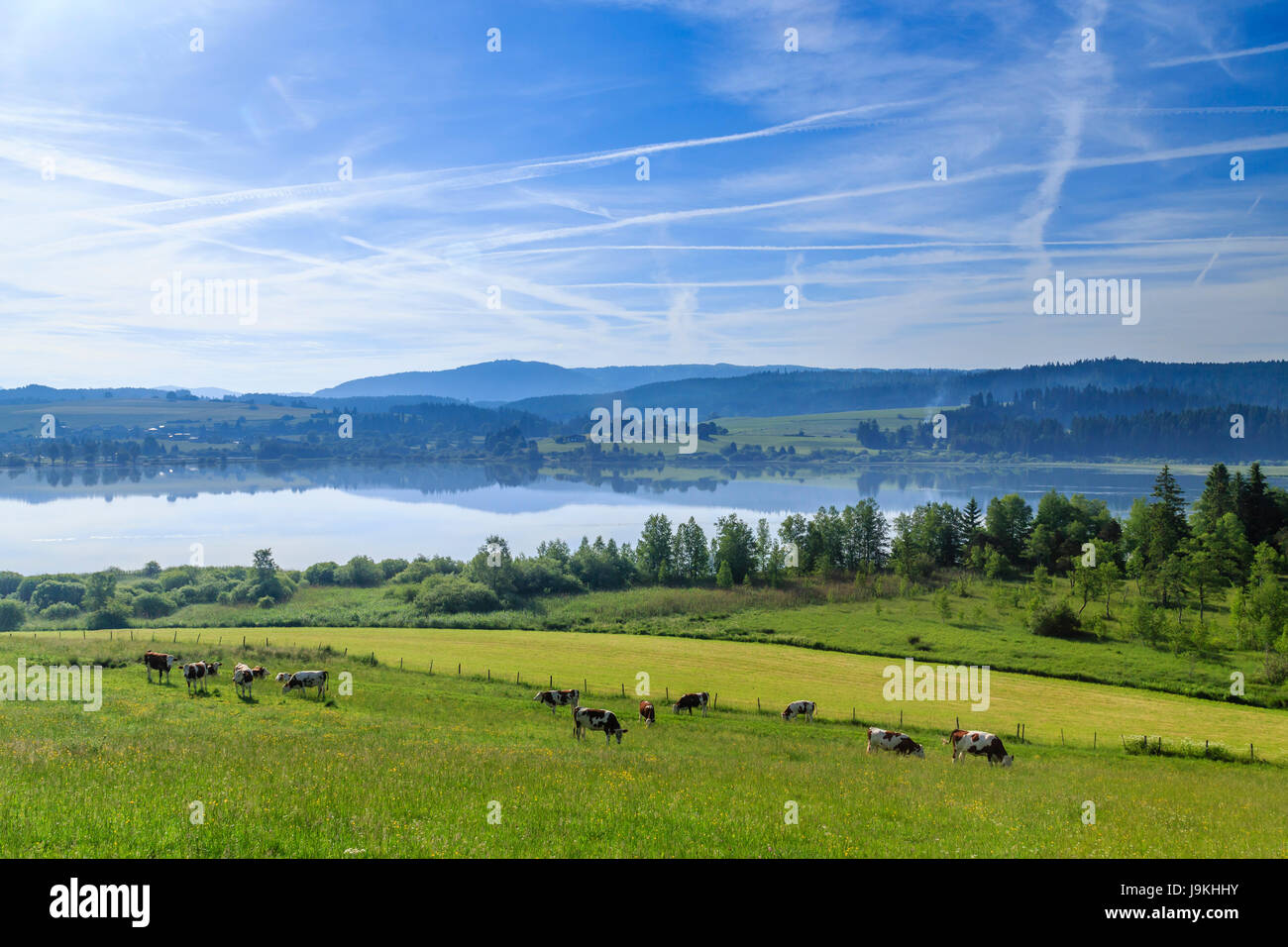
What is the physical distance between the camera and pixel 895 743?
30203mm

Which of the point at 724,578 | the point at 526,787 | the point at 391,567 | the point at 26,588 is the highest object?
the point at 526,787

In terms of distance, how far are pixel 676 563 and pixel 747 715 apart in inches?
2429

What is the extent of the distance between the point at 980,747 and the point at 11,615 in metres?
87.1

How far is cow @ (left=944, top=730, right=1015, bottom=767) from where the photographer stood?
28841 mm

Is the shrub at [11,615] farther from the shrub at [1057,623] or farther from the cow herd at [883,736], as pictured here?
the shrub at [1057,623]

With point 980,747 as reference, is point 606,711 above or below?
above

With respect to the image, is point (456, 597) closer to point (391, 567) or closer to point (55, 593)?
point (391, 567)

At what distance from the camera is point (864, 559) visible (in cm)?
9944

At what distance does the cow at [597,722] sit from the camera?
2803 centimetres

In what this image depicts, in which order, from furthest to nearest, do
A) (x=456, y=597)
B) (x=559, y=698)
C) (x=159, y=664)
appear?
(x=456, y=597)
(x=559, y=698)
(x=159, y=664)

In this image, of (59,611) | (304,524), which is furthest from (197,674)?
(304,524)
